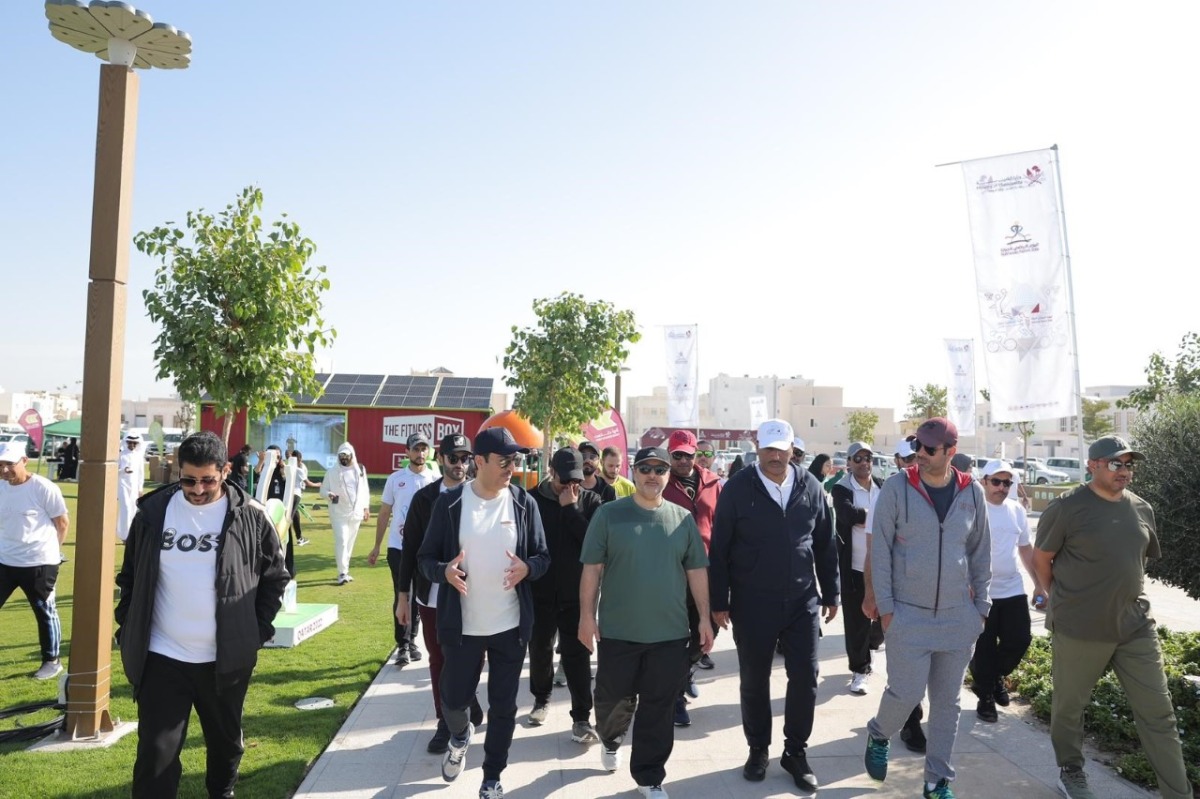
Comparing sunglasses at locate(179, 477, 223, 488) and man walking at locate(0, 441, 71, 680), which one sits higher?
sunglasses at locate(179, 477, 223, 488)

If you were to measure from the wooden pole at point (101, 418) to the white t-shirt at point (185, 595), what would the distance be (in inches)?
67.3

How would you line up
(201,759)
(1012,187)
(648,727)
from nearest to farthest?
(648,727)
(201,759)
(1012,187)

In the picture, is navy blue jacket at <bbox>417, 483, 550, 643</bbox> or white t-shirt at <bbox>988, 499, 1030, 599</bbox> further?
white t-shirt at <bbox>988, 499, 1030, 599</bbox>

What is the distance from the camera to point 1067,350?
9.12m

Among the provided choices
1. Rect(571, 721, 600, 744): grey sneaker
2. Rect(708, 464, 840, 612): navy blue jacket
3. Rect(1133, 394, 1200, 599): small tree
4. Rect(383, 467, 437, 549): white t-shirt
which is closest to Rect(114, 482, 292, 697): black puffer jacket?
Rect(571, 721, 600, 744): grey sneaker

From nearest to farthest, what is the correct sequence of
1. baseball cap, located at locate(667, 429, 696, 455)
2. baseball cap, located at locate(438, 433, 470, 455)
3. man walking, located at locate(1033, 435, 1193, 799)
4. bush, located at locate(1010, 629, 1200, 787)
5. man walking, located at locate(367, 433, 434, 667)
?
man walking, located at locate(1033, 435, 1193, 799) < bush, located at locate(1010, 629, 1200, 787) < baseball cap, located at locate(438, 433, 470, 455) < baseball cap, located at locate(667, 429, 696, 455) < man walking, located at locate(367, 433, 434, 667)

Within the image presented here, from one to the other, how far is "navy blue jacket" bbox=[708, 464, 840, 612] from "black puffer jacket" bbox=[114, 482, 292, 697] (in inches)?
98.7

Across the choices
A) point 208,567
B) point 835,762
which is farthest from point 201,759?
point 835,762

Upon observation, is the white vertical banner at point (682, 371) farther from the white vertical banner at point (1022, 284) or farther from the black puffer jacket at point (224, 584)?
the black puffer jacket at point (224, 584)

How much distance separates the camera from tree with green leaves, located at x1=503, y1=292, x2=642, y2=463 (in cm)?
1762

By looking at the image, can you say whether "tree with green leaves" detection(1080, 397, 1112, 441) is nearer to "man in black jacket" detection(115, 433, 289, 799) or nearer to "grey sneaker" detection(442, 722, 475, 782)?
"grey sneaker" detection(442, 722, 475, 782)

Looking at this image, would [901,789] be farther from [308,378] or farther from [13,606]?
[13,606]

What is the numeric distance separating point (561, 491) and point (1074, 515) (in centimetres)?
307

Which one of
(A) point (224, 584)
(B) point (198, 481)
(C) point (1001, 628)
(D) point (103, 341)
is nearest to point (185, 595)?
(A) point (224, 584)
